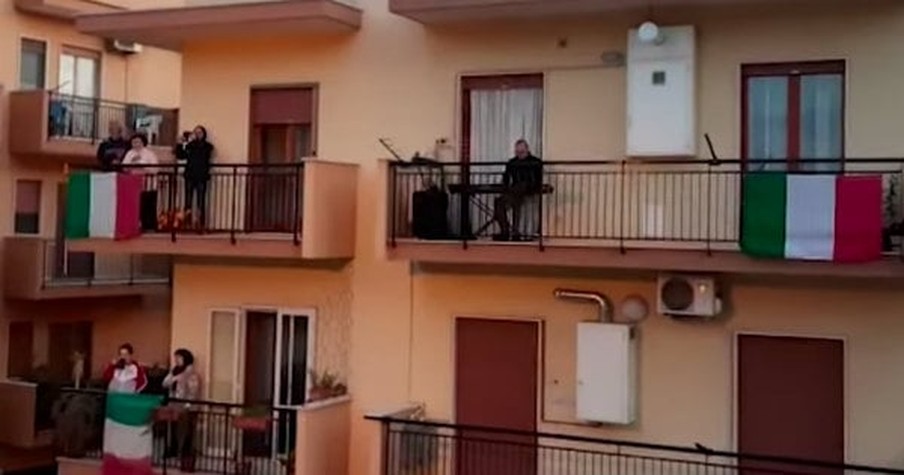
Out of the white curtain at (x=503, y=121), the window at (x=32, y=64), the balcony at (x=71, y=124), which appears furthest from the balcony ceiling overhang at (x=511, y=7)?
the window at (x=32, y=64)

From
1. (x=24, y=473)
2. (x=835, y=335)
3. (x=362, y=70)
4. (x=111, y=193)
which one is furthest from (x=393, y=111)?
(x=24, y=473)

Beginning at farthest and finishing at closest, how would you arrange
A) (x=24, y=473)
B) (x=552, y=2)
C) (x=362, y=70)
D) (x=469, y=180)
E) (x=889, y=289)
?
(x=24, y=473) → (x=362, y=70) → (x=469, y=180) → (x=552, y=2) → (x=889, y=289)

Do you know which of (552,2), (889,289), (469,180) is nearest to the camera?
(889,289)

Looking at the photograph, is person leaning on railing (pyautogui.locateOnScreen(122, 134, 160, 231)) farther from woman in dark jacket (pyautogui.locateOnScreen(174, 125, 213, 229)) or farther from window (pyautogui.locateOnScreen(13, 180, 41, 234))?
window (pyautogui.locateOnScreen(13, 180, 41, 234))

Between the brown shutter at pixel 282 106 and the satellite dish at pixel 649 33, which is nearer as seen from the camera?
the satellite dish at pixel 649 33

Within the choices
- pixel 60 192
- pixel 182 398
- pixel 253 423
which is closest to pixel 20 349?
pixel 60 192

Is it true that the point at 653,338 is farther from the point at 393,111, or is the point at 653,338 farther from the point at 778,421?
the point at 393,111

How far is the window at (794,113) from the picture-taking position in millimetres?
14039

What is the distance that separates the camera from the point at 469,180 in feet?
51.5

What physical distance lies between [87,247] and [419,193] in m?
5.68

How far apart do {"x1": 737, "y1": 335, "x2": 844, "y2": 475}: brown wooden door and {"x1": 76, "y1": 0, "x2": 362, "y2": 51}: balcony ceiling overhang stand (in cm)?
744

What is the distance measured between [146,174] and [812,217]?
9.83 m

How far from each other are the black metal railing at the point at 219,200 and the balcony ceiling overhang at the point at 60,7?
6578mm

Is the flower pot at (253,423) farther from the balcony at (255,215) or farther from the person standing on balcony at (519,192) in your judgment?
the person standing on balcony at (519,192)
